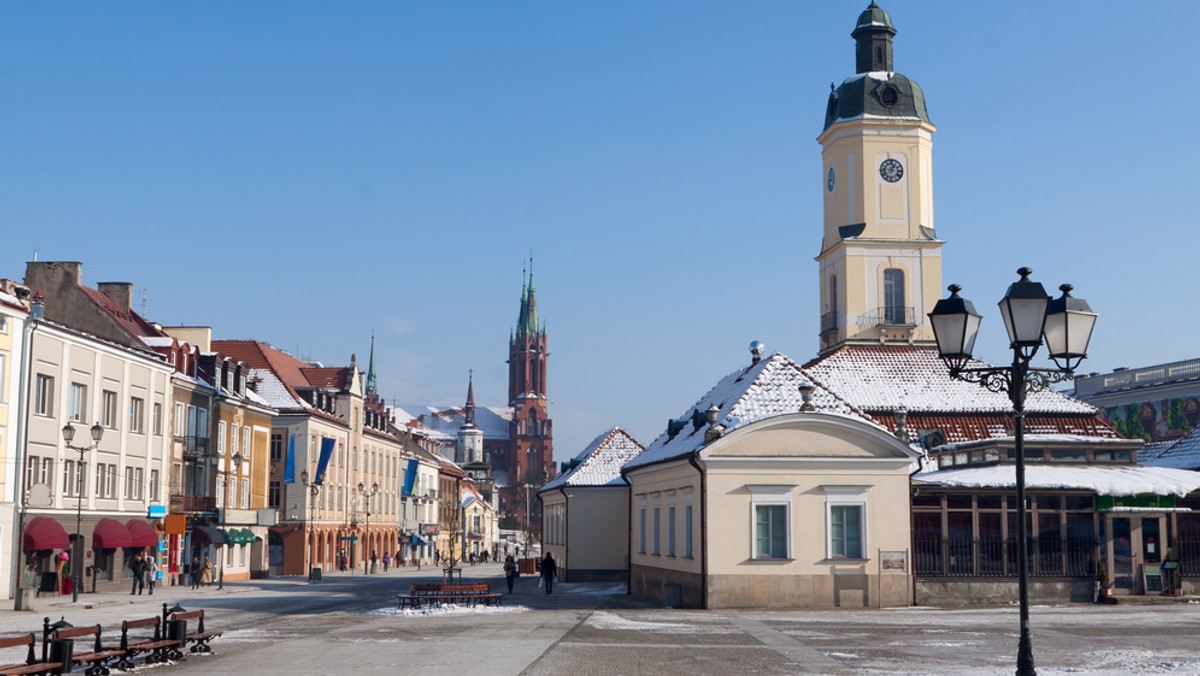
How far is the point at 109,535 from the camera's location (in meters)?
49.0

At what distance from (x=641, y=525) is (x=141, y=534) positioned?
20134mm

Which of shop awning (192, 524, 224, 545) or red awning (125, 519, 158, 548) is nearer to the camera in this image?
red awning (125, 519, 158, 548)

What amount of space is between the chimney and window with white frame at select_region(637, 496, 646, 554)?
26.8 m

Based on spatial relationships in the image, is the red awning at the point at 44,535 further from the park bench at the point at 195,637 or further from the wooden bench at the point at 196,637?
the wooden bench at the point at 196,637

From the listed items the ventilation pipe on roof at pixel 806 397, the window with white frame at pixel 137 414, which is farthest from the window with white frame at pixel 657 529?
the window with white frame at pixel 137 414

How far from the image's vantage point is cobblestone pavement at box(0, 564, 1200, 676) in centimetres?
2142

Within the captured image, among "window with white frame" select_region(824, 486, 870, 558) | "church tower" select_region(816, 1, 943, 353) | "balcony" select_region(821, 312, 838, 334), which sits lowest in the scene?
"window with white frame" select_region(824, 486, 870, 558)

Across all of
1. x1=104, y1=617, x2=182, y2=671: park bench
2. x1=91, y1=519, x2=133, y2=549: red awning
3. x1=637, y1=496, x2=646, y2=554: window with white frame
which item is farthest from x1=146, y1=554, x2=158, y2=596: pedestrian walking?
x1=104, y1=617, x2=182, y2=671: park bench

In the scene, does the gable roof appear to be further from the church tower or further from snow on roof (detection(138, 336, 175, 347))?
snow on roof (detection(138, 336, 175, 347))

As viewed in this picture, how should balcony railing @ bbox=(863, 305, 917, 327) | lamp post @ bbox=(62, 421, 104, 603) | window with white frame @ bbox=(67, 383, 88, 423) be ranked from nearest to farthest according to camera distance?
1. lamp post @ bbox=(62, 421, 104, 603)
2. window with white frame @ bbox=(67, 383, 88, 423)
3. balcony railing @ bbox=(863, 305, 917, 327)

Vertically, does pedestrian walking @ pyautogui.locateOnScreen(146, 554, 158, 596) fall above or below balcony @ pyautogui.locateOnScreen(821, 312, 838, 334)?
below

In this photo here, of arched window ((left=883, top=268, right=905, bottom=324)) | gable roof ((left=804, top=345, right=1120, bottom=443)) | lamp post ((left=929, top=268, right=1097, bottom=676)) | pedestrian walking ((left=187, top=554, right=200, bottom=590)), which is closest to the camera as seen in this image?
lamp post ((left=929, top=268, right=1097, bottom=676))

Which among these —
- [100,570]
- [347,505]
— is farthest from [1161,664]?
[347,505]

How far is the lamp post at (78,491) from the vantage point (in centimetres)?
4119
